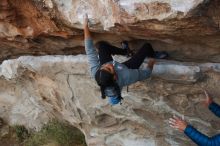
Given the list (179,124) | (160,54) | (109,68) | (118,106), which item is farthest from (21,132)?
(179,124)

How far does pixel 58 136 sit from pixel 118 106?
242cm

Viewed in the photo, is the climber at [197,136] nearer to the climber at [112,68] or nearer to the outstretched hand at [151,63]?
the climber at [112,68]

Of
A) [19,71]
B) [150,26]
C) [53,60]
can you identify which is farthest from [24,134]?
[150,26]

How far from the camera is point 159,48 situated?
18.0 feet

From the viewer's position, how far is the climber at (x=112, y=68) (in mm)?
4656

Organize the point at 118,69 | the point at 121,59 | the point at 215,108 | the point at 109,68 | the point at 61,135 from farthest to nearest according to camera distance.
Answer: the point at 61,135, the point at 121,59, the point at 215,108, the point at 118,69, the point at 109,68

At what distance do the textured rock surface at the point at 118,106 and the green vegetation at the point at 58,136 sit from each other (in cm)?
46

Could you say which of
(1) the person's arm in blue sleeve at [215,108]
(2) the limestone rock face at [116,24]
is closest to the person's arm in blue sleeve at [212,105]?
(1) the person's arm in blue sleeve at [215,108]

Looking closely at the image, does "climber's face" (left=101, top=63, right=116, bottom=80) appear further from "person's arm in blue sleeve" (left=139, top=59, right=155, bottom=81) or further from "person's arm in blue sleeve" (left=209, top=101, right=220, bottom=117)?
"person's arm in blue sleeve" (left=209, top=101, right=220, bottom=117)

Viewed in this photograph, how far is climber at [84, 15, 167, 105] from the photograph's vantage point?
4656mm

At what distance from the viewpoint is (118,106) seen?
6.31m

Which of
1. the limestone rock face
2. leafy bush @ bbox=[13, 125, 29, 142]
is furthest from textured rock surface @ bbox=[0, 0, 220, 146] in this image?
leafy bush @ bbox=[13, 125, 29, 142]

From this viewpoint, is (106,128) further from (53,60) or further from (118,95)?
(118,95)

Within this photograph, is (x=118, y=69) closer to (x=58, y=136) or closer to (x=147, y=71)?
(x=147, y=71)
